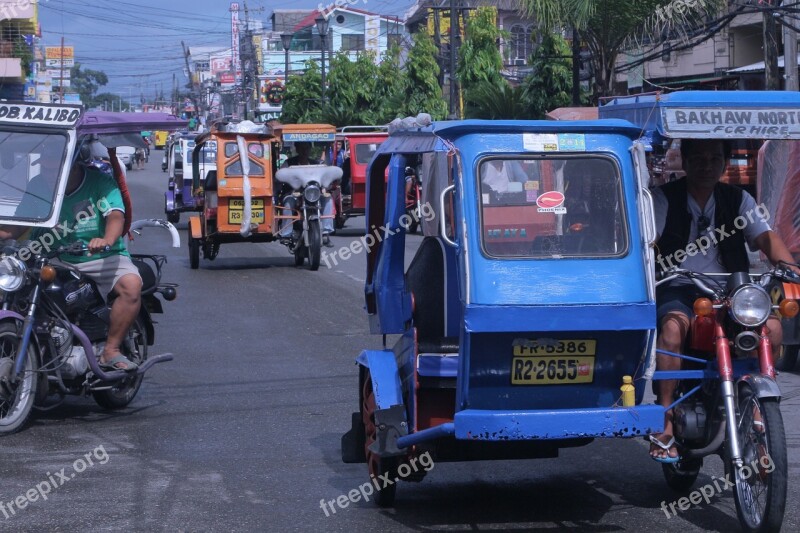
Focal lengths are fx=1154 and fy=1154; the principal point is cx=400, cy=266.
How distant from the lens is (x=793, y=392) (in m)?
8.66

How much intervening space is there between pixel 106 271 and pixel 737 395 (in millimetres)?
4445

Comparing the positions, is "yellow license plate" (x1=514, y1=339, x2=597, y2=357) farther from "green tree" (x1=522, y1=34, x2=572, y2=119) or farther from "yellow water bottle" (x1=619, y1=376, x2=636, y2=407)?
"green tree" (x1=522, y1=34, x2=572, y2=119)

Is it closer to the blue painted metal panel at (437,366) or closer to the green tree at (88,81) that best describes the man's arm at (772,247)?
the blue painted metal panel at (437,366)

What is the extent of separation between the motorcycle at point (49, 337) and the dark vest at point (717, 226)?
3.84 meters

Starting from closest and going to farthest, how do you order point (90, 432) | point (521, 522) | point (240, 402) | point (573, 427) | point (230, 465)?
point (573, 427) → point (521, 522) → point (230, 465) → point (90, 432) → point (240, 402)

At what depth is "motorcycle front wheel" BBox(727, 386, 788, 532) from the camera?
476 centimetres

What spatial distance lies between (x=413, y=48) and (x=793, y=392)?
2938 cm

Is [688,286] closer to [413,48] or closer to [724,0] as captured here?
[724,0]

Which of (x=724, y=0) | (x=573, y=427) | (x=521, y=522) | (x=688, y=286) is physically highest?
(x=724, y=0)

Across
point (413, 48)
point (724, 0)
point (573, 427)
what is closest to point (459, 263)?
point (573, 427)

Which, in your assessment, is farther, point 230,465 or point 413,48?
point 413,48

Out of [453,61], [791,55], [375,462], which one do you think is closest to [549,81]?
[453,61]

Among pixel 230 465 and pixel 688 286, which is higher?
pixel 688 286

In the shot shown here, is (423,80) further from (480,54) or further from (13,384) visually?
(13,384)
